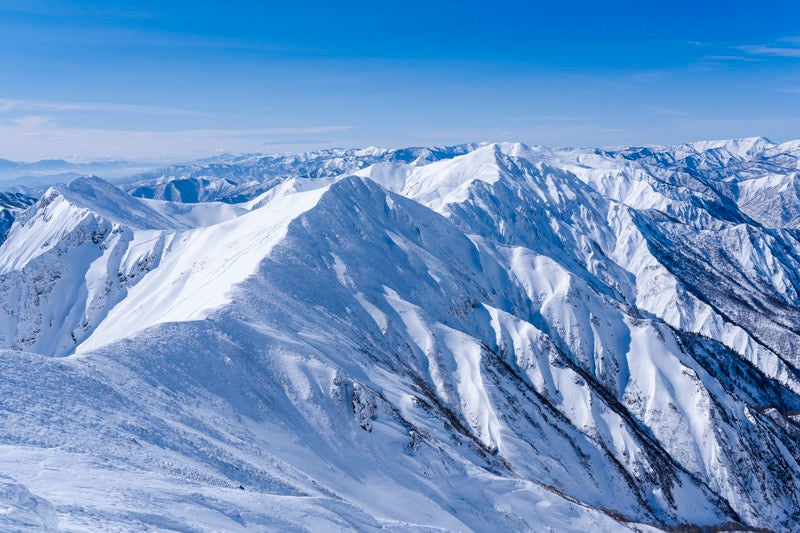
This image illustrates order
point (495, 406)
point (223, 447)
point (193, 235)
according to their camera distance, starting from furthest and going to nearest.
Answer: point (193, 235) → point (495, 406) → point (223, 447)

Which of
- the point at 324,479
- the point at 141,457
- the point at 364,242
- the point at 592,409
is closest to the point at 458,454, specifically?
the point at 324,479

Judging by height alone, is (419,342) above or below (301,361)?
below

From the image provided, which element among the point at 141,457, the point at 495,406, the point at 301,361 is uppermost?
the point at 141,457

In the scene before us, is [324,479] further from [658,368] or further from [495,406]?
[658,368]

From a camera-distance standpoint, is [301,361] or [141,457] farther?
[301,361]

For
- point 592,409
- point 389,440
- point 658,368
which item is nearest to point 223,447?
point 389,440

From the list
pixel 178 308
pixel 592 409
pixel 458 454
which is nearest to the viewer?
pixel 458 454
